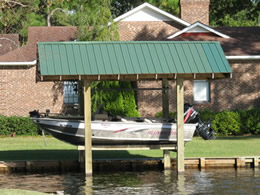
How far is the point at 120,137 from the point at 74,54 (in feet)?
10.8

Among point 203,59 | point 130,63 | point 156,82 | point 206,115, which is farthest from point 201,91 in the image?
point 130,63

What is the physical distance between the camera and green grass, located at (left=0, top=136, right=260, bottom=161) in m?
27.1

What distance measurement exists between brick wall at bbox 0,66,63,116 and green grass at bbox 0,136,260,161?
245 inches

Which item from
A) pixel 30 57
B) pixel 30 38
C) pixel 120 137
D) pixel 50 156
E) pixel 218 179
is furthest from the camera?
pixel 30 38

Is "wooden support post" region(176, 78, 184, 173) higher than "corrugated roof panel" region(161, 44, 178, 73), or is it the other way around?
"corrugated roof panel" region(161, 44, 178, 73)

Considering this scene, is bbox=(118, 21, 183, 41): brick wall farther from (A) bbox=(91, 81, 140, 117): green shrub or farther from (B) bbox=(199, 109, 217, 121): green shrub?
(B) bbox=(199, 109, 217, 121): green shrub

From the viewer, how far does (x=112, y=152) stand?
29.4 meters

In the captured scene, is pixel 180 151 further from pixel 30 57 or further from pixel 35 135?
pixel 30 57

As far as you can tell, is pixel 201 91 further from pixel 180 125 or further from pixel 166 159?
pixel 180 125

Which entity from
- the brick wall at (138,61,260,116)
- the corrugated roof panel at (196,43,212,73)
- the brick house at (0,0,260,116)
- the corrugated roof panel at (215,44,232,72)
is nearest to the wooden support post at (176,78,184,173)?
the corrugated roof panel at (196,43,212,73)

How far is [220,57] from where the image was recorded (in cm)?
2409

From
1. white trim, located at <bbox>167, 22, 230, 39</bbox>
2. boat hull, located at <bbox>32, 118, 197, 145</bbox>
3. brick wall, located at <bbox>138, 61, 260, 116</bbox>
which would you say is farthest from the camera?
white trim, located at <bbox>167, 22, 230, 39</bbox>

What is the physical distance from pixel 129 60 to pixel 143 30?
17.7 m

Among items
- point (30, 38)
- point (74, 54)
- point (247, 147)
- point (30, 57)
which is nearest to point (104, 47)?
point (74, 54)
